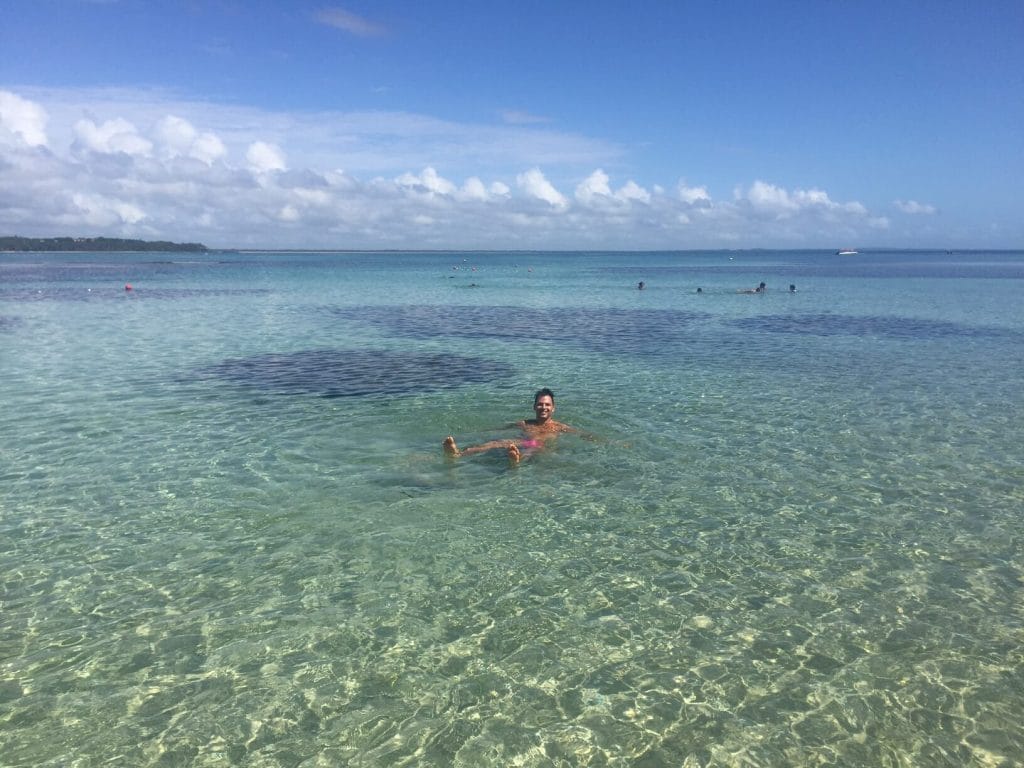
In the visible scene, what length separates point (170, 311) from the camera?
46188mm

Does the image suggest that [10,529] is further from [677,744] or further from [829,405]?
[829,405]

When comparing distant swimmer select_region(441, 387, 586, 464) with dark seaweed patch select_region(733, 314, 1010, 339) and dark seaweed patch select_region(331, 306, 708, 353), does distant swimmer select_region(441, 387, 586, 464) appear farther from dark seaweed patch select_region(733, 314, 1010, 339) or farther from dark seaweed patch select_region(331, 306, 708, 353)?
dark seaweed patch select_region(733, 314, 1010, 339)

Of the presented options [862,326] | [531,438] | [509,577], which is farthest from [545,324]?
[509,577]

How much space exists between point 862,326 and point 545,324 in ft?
60.9

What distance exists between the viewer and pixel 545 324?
40.6 meters

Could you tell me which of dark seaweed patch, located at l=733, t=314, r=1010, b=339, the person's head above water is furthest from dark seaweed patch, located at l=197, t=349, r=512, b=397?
dark seaweed patch, located at l=733, t=314, r=1010, b=339

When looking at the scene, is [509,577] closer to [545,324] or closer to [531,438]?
[531,438]

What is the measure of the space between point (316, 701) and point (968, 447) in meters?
14.8

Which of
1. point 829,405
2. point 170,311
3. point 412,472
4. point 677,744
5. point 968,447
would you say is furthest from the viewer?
point 170,311

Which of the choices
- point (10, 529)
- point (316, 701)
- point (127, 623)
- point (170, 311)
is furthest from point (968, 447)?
point (170, 311)

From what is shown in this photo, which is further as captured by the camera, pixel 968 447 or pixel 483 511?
pixel 968 447

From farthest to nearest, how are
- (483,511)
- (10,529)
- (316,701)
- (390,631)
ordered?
1. (483,511)
2. (10,529)
3. (390,631)
4. (316,701)

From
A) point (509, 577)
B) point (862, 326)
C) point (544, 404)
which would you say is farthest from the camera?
point (862, 326)

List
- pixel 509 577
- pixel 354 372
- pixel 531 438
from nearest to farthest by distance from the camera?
pixel 509 577 → pixel 531 438 → pixel 354 372
